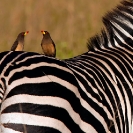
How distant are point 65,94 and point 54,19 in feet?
30.0

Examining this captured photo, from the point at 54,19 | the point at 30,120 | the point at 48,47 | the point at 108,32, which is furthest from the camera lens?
the point at 54,19

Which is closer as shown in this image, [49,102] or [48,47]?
[49,102]

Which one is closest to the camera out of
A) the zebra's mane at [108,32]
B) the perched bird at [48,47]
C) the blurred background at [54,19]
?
the zebra's mane at [108,32]

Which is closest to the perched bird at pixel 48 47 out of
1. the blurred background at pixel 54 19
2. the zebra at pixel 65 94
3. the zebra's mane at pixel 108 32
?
the blurred background at pixel 54 19

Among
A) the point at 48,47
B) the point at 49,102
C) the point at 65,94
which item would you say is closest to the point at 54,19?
the point at 48,47

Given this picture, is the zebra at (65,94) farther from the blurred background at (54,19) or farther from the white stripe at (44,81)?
the blurred background at (54,19)

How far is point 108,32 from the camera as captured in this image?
517cm

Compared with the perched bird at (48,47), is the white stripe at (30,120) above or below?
below

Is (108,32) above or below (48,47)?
below

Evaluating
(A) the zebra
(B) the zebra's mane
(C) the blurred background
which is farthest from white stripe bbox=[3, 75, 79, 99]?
(C) the blurred background

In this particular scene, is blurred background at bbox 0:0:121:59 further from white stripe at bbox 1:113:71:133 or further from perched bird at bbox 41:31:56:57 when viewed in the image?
white stripe at bbox 1:113:71:133

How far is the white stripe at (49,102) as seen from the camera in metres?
3.64

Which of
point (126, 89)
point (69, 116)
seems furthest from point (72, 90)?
point (126, 89)

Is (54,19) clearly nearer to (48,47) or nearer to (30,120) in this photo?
(48,47)
